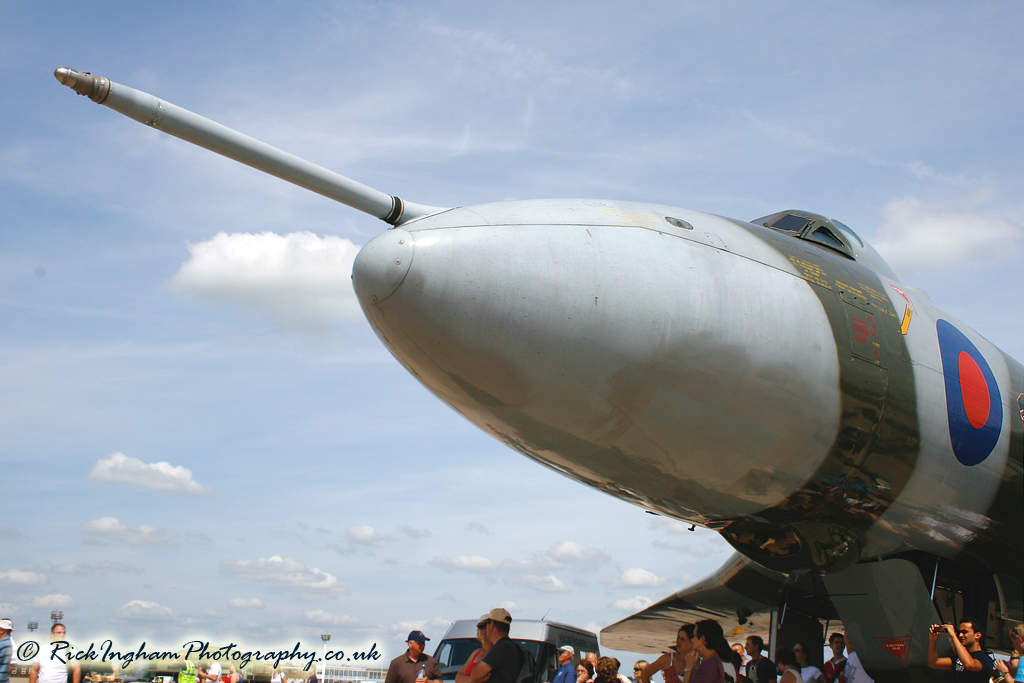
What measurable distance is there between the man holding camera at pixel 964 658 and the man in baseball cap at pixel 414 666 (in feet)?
11.1

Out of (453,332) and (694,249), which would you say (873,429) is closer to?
(694,249)

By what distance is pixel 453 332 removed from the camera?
13.3 ft

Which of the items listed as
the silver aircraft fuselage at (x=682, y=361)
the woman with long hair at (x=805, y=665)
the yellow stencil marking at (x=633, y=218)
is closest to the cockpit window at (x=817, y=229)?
the silver aircraft fuselage at (x=682, y=361)

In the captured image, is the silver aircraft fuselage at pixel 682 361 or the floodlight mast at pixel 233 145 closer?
the silver aircraft fuselage at pixel 682 361

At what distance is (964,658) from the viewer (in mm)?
5484

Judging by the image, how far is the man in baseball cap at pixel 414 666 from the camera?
6094mm

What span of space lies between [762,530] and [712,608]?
18.5ft

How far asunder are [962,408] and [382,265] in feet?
12.9

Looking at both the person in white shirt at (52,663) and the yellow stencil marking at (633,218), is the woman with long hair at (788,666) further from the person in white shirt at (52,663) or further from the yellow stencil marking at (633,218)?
the person in white shirt at (52,663)

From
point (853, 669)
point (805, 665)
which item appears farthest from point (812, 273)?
point (805, 665)

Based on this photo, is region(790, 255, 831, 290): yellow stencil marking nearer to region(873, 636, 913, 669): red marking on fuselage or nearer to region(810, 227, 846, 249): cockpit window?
region(810, 227, 846, 249): cockpit window

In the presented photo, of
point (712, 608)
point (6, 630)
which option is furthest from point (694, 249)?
point (712, 608)

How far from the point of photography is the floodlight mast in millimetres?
5137

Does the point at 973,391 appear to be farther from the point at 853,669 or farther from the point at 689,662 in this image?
the point at 689,662
